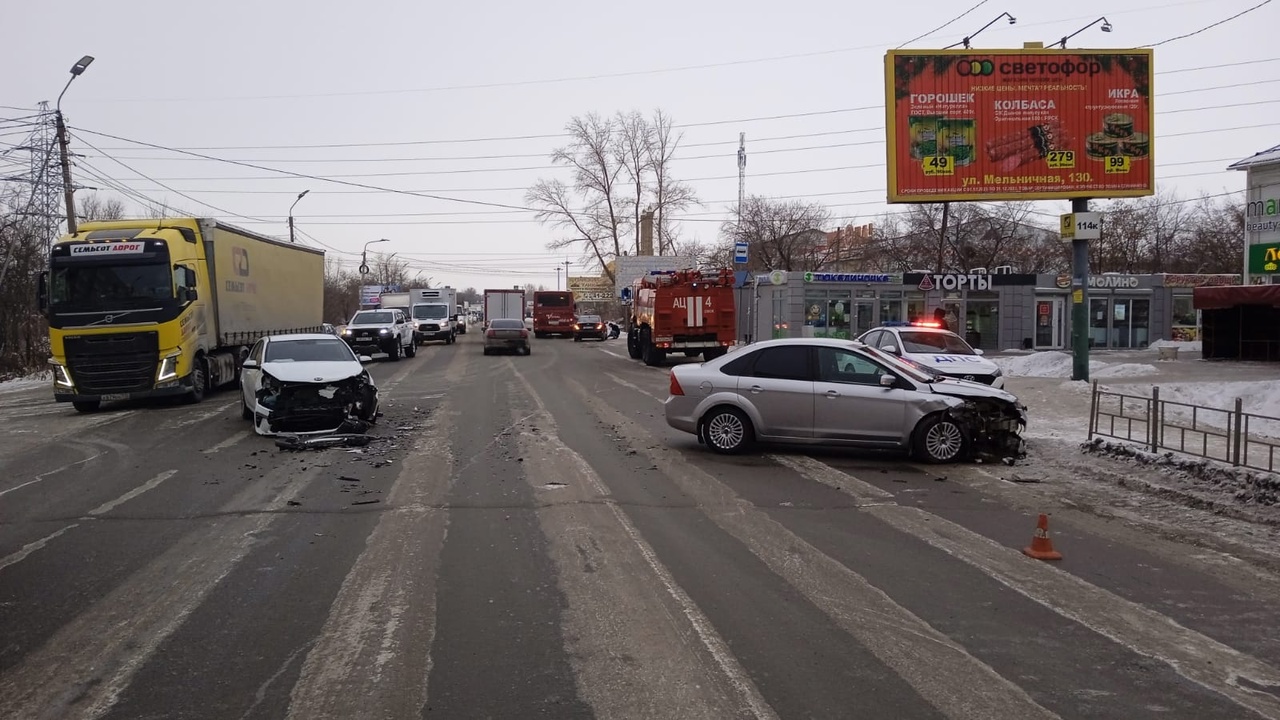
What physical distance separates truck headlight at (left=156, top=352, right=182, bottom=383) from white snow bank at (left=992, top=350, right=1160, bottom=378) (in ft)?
63.2

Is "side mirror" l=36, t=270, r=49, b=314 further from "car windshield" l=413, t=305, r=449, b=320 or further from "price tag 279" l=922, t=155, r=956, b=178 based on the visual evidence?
"car windshield" l=413, t=305, r=449, b=320

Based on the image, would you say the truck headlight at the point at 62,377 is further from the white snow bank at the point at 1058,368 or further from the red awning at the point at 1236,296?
the red awning at the point at 1236,296

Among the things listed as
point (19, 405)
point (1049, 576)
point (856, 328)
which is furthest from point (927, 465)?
point (856, 328)

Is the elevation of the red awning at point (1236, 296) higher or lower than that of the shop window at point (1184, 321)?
higher

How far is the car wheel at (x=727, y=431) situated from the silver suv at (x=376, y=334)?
22.4 m

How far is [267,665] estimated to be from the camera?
4.86 meters

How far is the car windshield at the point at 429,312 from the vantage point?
48281 millimetres

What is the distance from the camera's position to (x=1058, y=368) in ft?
81.5

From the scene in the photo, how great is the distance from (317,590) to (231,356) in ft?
55.9

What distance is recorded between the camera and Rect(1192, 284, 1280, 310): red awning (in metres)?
25.5

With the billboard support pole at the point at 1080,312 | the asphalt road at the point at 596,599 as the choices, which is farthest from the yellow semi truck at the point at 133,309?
the billboard support pole at the point at 1080,312

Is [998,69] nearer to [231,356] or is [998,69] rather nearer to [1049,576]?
[1049,576]

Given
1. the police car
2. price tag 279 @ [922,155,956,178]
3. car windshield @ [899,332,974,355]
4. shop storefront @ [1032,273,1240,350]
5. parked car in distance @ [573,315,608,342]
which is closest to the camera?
the police car

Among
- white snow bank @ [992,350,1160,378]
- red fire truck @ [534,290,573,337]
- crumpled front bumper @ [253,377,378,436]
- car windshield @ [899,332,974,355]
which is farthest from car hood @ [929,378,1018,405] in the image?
red fire truck @ [534,290,573,337]
